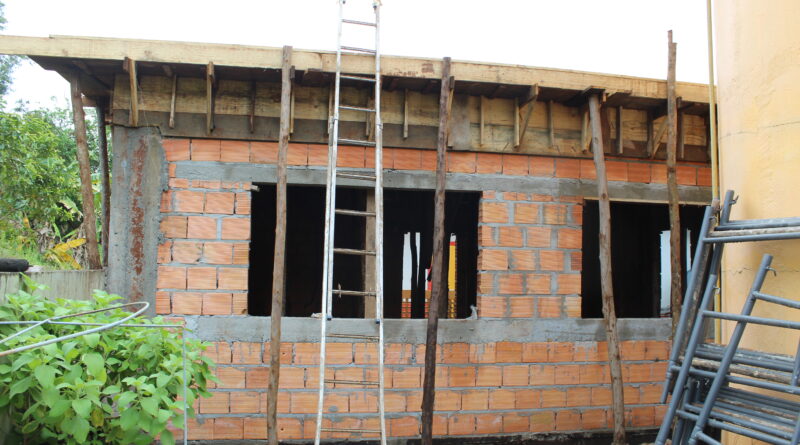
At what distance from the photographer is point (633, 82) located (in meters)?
6.57

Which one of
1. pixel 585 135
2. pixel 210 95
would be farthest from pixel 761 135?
pixel 210 95

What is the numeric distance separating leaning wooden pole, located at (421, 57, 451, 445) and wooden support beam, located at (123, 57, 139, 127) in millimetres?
2849

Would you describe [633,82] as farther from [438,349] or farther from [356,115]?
[438,349]

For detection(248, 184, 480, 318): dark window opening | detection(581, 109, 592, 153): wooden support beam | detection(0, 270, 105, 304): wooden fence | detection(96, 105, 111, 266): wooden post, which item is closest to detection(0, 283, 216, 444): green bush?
detection(0, 270, 105, 304): wooden fence

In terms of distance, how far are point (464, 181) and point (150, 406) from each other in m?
4.20

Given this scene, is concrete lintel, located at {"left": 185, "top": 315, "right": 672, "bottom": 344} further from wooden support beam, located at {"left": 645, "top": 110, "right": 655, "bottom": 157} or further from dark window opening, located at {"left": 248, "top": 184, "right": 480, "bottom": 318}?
dark window opening, located at {"left": 248, "top": 184, "right": 480, "bottom": 318}

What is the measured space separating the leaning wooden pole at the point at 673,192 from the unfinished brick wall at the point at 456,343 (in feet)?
2.93

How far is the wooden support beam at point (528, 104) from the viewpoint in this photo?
6262mm

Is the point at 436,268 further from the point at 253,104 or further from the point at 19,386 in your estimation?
the point at 19,386

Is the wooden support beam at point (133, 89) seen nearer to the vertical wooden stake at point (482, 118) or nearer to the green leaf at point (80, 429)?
the vertical wooden stake at point (482, 118)

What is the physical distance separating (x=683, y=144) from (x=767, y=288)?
11.5 ft

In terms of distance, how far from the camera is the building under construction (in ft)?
19.7

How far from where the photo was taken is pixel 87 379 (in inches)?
125

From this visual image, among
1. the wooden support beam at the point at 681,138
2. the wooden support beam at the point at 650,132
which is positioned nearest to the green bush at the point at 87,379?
the wooden support beam at the point at 650,132
